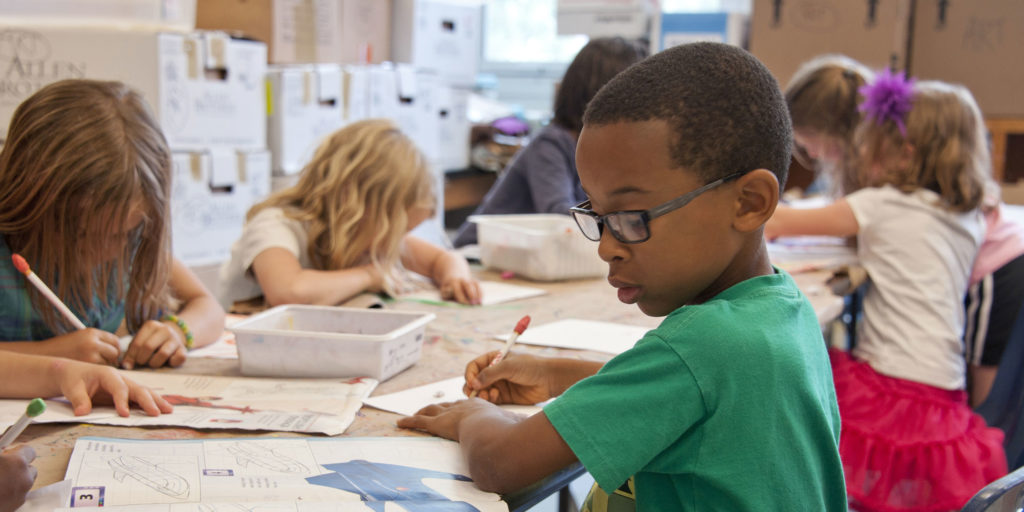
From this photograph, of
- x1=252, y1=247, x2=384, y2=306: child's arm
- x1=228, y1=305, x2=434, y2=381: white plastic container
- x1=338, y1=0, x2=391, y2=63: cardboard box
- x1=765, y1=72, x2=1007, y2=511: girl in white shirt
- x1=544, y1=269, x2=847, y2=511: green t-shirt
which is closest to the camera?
x1=544, y1=269, x2=847, y2=511: green t-shirt

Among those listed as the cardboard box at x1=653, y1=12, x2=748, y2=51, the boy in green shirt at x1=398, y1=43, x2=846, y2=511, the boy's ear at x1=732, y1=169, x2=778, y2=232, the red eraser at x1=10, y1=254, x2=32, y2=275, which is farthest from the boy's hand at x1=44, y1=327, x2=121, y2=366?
the cardboard box at x1=653, y1=12, x2=748, y2=51

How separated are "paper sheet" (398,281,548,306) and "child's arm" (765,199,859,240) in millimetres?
588

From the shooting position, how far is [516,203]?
2.61m

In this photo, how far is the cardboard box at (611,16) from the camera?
369 centimetres

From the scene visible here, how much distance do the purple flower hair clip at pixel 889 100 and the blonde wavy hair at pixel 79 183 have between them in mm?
1536

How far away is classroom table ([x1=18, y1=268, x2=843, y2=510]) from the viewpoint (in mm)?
879

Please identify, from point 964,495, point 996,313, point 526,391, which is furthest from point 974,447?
point 526,391

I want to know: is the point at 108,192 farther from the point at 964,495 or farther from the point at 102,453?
the point at 964,495

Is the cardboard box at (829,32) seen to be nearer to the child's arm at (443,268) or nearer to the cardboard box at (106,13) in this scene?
the child's arm at (443,268)

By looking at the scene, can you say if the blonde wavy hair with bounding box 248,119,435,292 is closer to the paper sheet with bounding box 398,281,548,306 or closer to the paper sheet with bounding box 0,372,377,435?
the paper sheet with bounding box 398,281,548,306

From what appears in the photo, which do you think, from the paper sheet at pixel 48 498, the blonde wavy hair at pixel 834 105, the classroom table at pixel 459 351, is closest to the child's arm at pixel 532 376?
the classroom table at pixel 459 351

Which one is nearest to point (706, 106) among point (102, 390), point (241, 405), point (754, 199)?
point (754, 199)

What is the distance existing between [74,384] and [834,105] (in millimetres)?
1834

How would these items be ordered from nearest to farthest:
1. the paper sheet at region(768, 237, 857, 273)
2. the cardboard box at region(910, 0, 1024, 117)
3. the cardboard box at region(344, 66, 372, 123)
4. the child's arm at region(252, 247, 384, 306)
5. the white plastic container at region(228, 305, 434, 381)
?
the white plastic container at region(228, 305, 434, 381) < the child's arm at region(252, 247, 384, 306) < the paper sheet at region(768, 237, 857, 273) < the cardboard box at region(344, 66, 372, 123) < the cardboard box at region(910, 0, 1024, 117)
